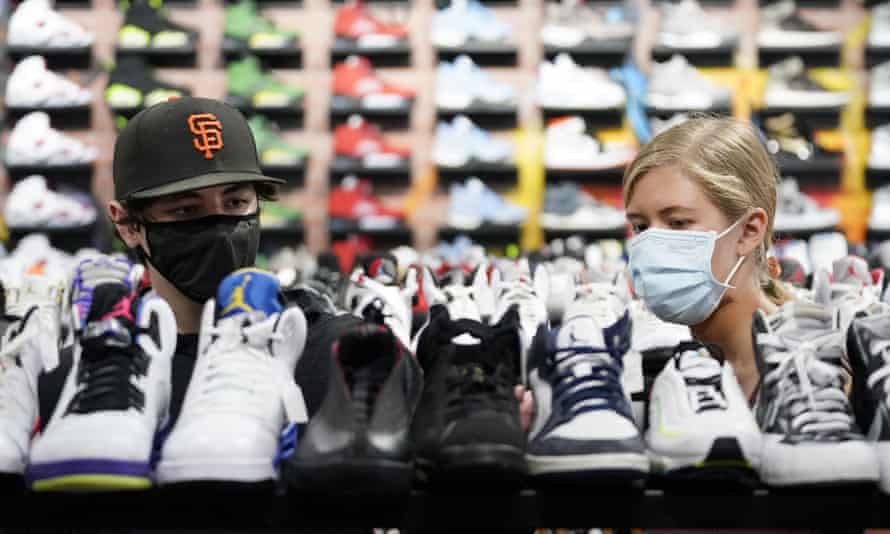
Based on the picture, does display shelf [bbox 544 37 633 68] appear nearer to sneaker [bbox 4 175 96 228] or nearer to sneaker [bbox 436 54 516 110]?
sneaker [bbox 436 54 516 110]

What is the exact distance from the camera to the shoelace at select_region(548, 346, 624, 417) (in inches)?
53.6

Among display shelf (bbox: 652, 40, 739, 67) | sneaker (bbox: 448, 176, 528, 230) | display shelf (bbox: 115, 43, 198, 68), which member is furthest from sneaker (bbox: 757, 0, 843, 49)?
display shelf (bbox: 115, 43, 198, 68)

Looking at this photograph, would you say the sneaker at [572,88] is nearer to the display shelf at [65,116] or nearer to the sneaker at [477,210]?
the sneaker at [477,210]

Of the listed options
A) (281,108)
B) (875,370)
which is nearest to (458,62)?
(281,108)

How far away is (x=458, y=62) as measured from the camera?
24.7ft

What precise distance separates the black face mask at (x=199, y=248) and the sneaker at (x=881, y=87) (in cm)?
646

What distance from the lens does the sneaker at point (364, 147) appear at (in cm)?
745

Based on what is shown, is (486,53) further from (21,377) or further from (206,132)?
(21,377)

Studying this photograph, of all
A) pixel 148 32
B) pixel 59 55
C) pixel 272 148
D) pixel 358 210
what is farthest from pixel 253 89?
pixel 59 55

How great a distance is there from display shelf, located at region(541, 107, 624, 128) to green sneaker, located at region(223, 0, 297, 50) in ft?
6.59

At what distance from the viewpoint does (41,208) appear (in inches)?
288

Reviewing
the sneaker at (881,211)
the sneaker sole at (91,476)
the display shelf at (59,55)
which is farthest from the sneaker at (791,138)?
the sneaker sole at (91,476)

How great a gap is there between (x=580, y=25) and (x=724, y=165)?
5.57 m

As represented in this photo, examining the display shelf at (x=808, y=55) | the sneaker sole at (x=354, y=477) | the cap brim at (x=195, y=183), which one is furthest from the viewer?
the display shelf at (x=808, y=55)
